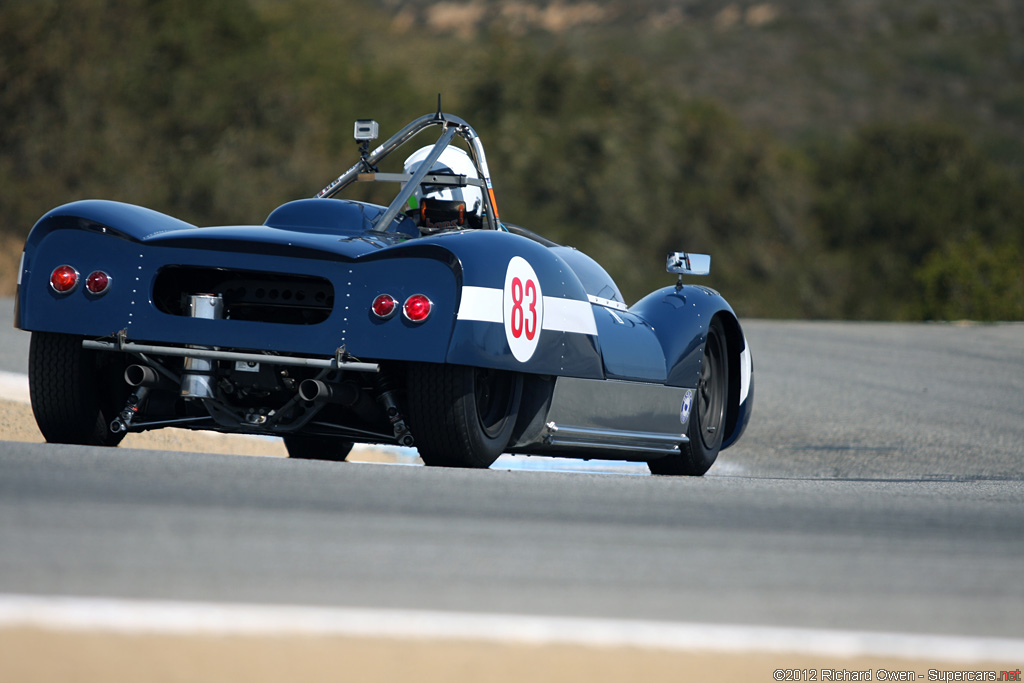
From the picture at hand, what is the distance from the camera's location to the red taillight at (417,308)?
5.54m

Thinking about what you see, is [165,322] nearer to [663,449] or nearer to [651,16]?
[663,449]

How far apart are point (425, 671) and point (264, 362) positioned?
3186 mm

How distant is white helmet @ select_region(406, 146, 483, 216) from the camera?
750 centimetres

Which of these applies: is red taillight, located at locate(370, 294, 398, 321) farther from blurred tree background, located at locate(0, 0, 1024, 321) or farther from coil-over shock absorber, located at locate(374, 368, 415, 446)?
blurred tree background, located at locate(0, 0, 1024, 321)

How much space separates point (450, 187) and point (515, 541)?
3.84m

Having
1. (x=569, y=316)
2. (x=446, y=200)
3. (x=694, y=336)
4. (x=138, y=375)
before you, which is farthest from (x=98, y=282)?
(x=694, y=336)

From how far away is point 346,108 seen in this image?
53594 millimetres

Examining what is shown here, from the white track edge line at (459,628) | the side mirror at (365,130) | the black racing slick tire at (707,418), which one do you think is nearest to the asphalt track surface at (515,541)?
the white track edge line at (459,628)

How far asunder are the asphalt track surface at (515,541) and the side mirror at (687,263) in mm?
1575

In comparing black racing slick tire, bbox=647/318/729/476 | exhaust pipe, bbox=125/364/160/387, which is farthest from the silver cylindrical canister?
black racing slick tire, bbox=647/318/729/476

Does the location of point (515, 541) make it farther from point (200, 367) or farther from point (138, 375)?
point (138, 375)

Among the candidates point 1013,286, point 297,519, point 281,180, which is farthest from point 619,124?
point 297,519

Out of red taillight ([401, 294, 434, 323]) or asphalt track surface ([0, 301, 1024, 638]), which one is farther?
red taillight ([401, 294, 434, 323])

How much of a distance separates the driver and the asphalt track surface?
68.5 inches
